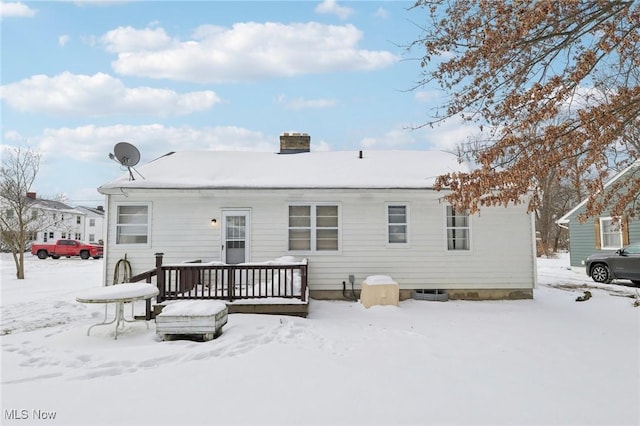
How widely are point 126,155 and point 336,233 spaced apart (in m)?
6.08

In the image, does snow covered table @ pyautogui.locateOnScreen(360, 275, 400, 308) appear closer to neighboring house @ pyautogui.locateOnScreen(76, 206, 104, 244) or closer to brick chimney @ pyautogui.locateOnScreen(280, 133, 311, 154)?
brick chimney @ pyautogui.locateOnScreen(280, 133, 311, 154)

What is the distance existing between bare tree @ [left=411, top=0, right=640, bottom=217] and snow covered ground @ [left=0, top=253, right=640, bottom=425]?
7.84 ft

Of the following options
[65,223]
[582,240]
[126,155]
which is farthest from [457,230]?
[65,223]

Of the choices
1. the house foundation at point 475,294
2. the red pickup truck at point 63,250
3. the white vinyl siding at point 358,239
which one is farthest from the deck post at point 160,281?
the red pickup truck at point 63,250

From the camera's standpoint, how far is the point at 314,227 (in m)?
9.65

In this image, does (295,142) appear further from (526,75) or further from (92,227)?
(92,227)

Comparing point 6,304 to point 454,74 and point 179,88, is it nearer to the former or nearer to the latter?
point 179,88

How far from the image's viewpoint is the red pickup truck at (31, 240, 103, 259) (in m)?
25.3

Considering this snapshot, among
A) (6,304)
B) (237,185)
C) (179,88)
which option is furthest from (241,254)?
(179,88)

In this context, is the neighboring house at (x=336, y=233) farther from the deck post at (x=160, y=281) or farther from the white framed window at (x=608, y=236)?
the white framed window at (x=608, y=236)

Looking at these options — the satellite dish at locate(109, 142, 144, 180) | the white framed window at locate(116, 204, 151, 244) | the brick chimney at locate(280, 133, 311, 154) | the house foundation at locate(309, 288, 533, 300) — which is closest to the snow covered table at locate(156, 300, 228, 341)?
the house foundation at locate(309, 288, 533, 300)

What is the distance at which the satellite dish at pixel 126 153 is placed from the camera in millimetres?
9328

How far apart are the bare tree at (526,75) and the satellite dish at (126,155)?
308 inches

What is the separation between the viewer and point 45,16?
30.3 ft
